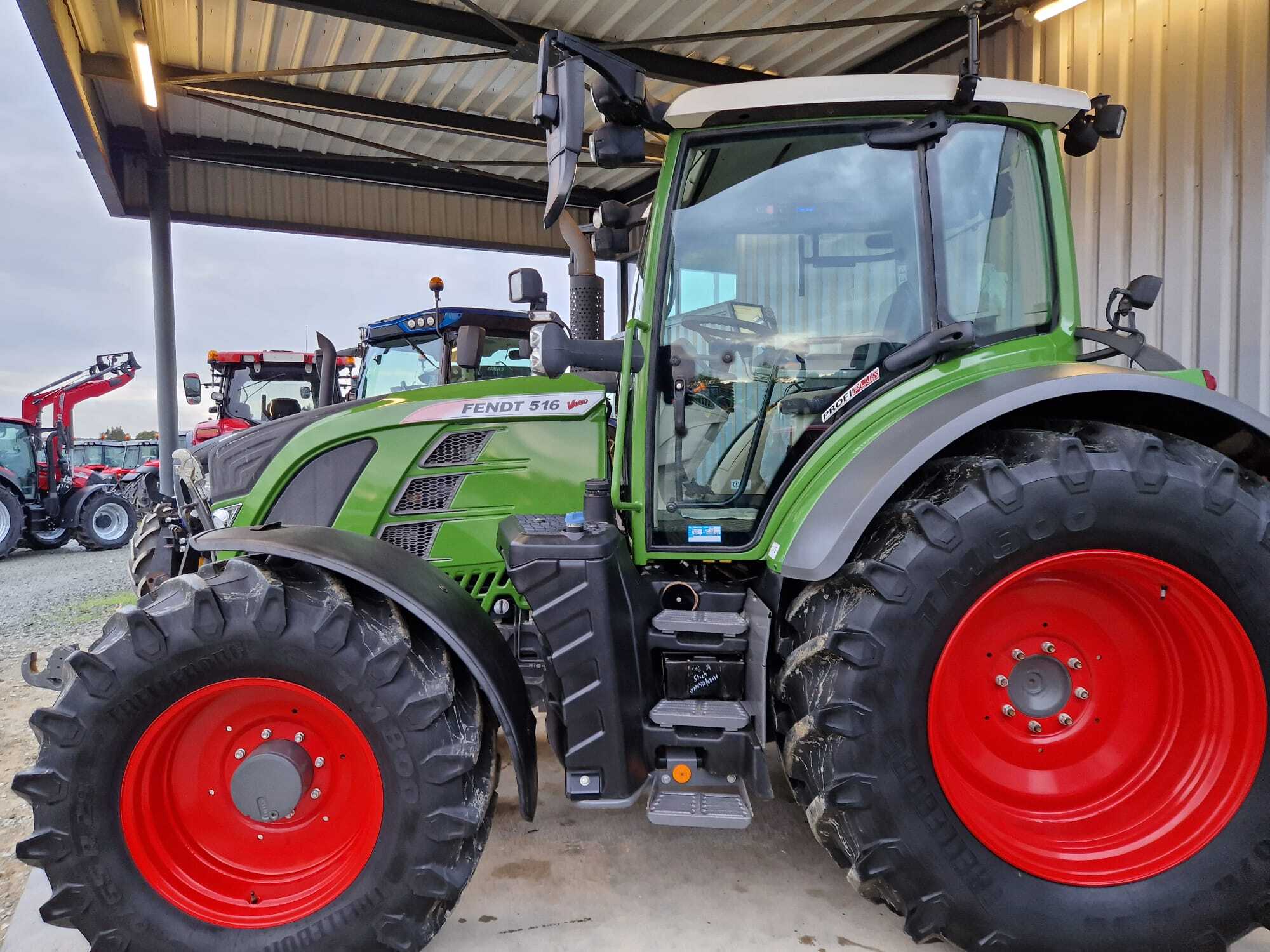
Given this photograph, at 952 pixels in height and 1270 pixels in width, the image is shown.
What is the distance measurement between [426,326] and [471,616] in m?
5.48

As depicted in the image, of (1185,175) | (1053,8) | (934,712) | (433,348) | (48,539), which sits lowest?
(48,539)

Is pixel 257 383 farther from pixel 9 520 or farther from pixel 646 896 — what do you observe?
pixel 646 896

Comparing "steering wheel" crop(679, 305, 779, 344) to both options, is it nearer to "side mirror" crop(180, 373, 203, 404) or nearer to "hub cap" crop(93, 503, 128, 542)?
"side mirror" crop(180, 373, 203, 404)

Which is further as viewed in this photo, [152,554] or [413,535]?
[152,554]

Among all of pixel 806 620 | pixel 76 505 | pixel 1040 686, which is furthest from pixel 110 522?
pixel 1040 686

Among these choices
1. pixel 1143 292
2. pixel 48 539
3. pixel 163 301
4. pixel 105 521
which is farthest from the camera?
pixel 105 521

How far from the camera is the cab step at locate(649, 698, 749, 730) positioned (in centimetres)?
196

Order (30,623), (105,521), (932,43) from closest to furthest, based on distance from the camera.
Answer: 1. (30,623)
2. (932,43)
3. (105,521)

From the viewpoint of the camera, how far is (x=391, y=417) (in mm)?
2578

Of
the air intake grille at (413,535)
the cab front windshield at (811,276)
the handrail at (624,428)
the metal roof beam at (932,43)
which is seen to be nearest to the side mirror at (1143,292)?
the cab front windshield at (811,276)

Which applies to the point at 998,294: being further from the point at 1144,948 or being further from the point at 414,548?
the point at 414,548

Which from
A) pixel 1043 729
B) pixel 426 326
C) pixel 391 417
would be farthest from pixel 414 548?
pixel 426 326

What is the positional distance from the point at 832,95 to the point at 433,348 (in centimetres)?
564

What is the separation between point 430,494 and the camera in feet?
8.54
